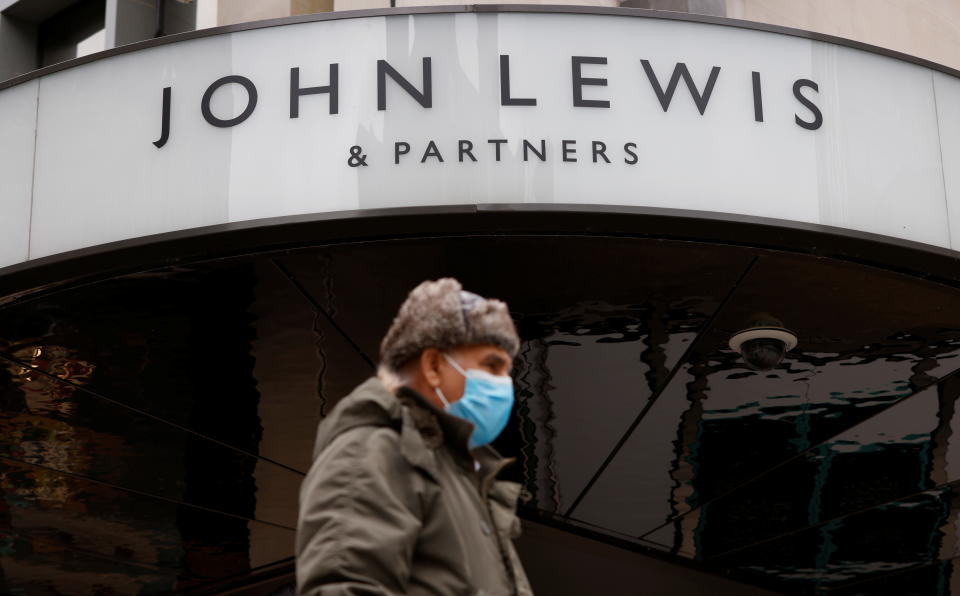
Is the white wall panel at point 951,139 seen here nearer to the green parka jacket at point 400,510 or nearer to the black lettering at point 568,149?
the black lettering at point 568,149

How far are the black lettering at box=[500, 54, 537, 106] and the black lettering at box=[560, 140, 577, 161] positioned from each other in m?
0.28

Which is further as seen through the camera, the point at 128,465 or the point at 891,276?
the point at 128,465

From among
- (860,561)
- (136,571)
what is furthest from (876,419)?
(136,571)

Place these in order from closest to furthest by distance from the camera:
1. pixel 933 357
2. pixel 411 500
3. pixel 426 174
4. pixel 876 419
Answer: pixel 411 500, pixel 426 174, pixel 933 357, pixel 876 419

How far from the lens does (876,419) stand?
10.4m

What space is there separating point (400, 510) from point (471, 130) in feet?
14.8

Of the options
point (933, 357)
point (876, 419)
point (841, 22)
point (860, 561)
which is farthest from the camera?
point (860, 561)

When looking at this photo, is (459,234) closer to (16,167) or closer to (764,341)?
(764,341)

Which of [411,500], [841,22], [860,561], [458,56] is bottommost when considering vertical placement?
[411,500]

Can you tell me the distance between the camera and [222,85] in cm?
782

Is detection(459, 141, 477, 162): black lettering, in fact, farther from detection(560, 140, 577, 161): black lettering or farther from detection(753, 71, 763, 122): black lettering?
detection(753, 71, 763, 122): black lettering

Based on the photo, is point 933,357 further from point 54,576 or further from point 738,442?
point 54,576

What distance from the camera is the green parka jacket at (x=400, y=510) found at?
3.12 m

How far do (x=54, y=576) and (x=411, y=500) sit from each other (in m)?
11.1
